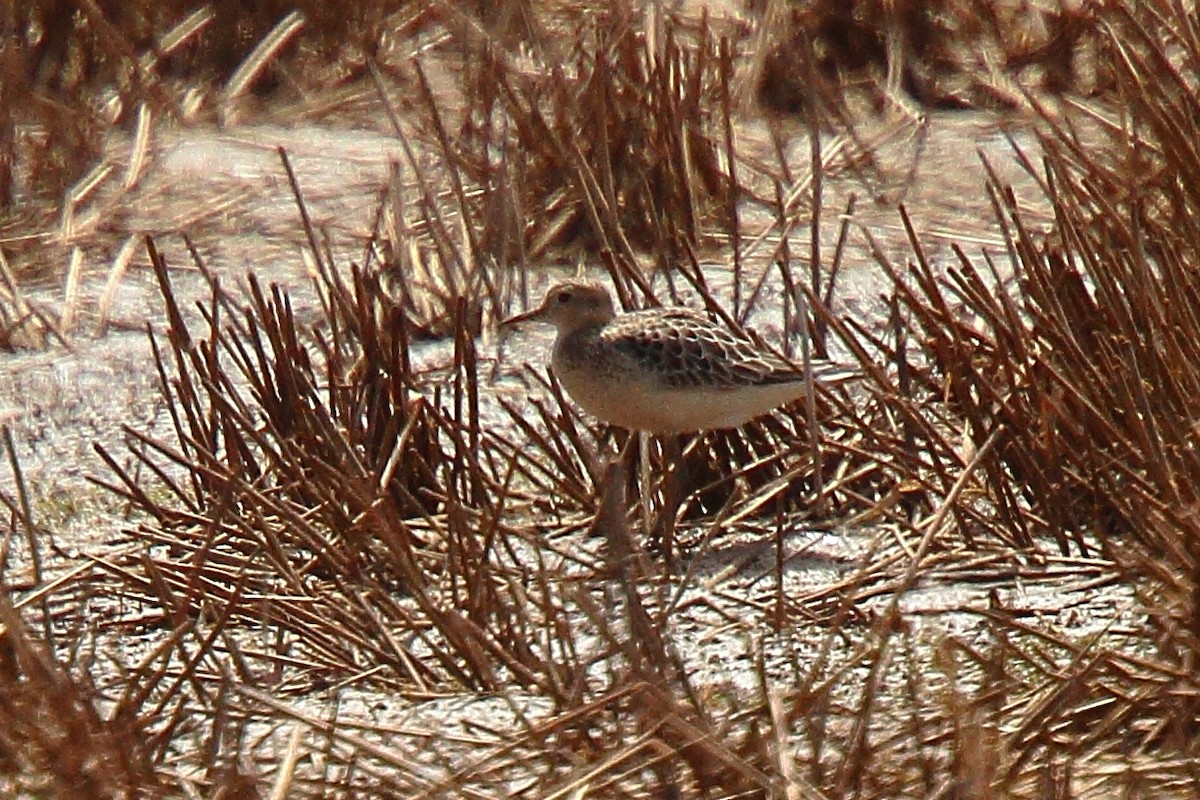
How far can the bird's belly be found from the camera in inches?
163

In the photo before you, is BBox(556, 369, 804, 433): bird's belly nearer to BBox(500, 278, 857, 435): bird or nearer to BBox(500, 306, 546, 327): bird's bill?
BBox(500, 278, 857, 435): bird

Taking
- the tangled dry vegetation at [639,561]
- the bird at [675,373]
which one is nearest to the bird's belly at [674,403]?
the bird at [675,373]

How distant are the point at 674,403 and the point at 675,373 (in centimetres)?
6

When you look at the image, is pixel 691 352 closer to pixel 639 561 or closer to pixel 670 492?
pixel 670 492

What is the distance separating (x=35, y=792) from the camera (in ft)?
Result: 9.37

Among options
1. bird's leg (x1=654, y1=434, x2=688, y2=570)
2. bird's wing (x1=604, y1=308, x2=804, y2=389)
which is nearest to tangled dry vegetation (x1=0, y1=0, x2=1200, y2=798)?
bird's leg (x1=654, y1=434, x2=688, y2=570)

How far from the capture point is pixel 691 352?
425cm

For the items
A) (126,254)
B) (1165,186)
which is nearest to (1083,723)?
(1165,186)

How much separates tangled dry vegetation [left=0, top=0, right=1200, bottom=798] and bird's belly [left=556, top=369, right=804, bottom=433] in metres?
0.12

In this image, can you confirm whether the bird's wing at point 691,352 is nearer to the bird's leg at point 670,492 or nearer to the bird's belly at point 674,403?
the bird's belly at point 674,403

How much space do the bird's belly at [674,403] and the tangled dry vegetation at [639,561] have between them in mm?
Result: 121

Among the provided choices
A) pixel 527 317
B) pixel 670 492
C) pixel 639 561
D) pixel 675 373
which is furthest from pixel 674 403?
pixel 527 317

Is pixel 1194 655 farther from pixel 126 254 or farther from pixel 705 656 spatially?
pixel 126 254

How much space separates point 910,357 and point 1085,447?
1254mm
